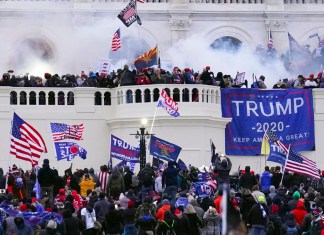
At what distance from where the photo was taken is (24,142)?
39000mm

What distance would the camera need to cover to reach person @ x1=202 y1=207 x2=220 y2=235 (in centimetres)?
3203

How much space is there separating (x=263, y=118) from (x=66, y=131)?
7.40 m

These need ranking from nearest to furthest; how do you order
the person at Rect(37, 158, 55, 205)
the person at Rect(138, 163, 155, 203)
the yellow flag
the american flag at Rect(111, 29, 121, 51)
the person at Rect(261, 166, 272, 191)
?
the person at Rect(37, 158, 55, 205) < the person at Rect(138, 163, 155, 203) < the person at Rect(261, 166, 272, 191) < the yellow flag < the american flag at Rect(111, 29, 121, 51)

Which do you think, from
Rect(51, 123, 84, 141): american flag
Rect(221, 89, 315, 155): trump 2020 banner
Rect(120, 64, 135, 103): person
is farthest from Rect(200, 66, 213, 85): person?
Rect(51, 123, 84, 141): american flag

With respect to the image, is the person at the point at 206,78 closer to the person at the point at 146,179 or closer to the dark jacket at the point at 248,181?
the dark jacket at the point at 248,181

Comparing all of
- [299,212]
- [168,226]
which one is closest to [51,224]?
[168,226]

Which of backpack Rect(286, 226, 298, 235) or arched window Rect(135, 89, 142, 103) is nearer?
backpack Rect(286, 226, 298, 235)

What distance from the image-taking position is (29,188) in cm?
3909

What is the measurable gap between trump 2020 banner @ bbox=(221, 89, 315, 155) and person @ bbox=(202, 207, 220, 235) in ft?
52.9

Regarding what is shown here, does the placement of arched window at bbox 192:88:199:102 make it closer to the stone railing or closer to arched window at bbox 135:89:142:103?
the stone railing

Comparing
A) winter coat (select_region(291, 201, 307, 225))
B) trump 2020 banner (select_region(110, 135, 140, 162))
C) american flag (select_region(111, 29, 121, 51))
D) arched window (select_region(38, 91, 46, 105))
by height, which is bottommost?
winter coat (select_region(291, 201, 307, 225))

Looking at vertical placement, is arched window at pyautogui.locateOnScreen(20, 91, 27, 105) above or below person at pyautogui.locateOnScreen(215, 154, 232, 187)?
above

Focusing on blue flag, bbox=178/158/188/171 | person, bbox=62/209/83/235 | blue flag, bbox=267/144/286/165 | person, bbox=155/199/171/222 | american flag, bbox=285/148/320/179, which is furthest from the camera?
blue flag, bbox=178/158/188/171

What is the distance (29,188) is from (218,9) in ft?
77.6
